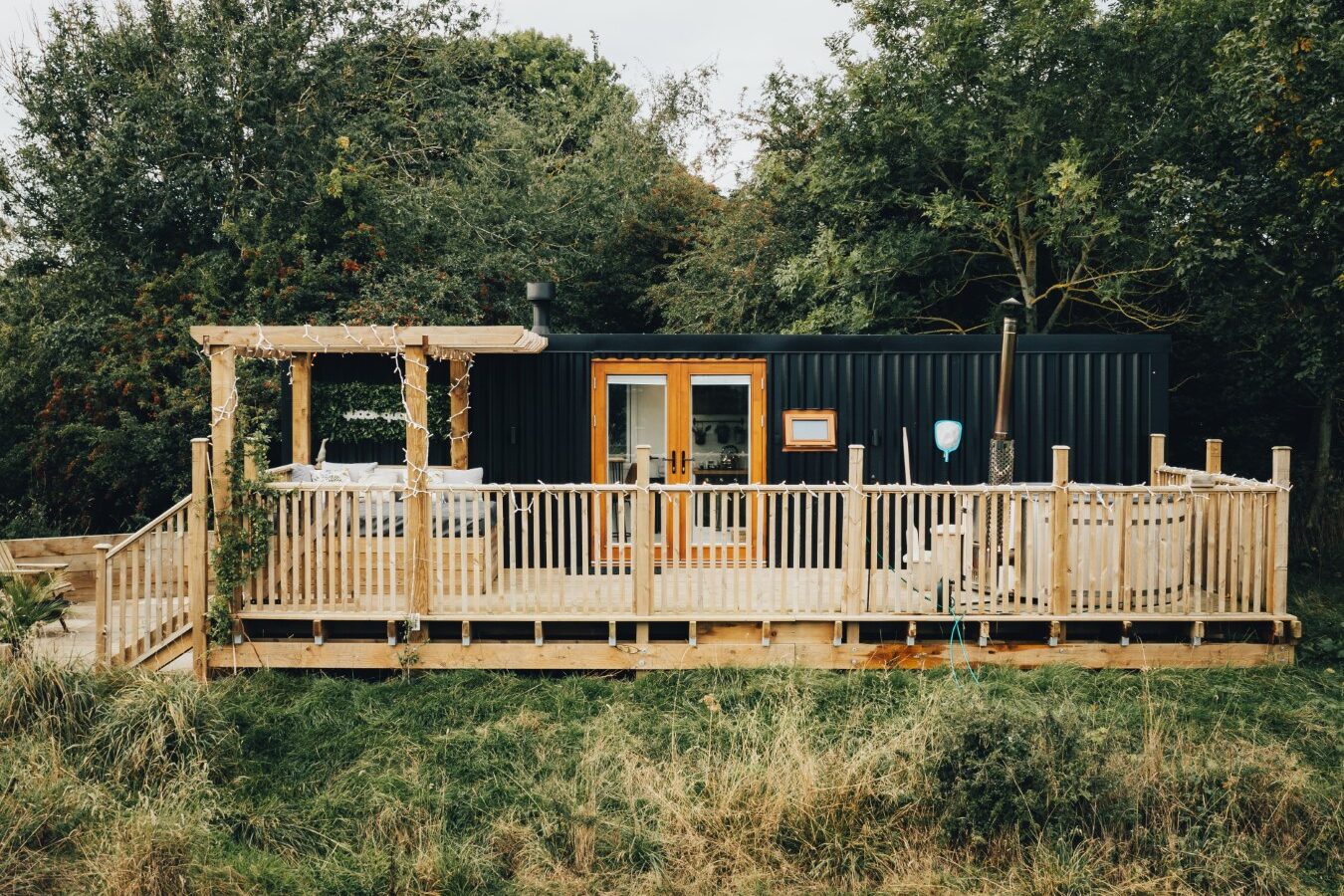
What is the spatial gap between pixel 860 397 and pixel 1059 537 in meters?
2.93

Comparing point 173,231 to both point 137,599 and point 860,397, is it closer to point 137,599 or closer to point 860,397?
point 137,599

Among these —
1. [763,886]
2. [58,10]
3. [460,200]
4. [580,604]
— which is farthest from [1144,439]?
[58,10]

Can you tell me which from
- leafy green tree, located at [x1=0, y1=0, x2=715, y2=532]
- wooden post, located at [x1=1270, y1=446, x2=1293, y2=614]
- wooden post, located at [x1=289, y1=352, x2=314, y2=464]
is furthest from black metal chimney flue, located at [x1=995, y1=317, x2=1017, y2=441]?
leafy green tree, located at [x1=0, y1=0, x2=715, y2=532]

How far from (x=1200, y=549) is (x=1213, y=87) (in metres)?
7.12

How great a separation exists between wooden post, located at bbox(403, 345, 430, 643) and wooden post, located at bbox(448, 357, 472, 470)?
2.01 metres

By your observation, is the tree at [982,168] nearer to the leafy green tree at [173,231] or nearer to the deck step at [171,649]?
the leafy green tree at [173,231]

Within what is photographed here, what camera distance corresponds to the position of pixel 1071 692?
266 inches

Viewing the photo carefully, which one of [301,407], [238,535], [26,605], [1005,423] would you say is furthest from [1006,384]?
[26,605]

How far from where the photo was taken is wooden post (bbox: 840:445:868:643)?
7.02 meters

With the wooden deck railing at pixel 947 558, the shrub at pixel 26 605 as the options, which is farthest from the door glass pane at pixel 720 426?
the shrub at pixel 26 605

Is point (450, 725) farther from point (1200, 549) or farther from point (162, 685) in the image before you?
point (1200, 549)

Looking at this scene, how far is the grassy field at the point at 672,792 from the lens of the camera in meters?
5.02

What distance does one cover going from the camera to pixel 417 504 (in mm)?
7254

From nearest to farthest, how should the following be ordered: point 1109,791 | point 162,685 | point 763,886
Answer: point 763,886
point 1109,791
point 162,685
